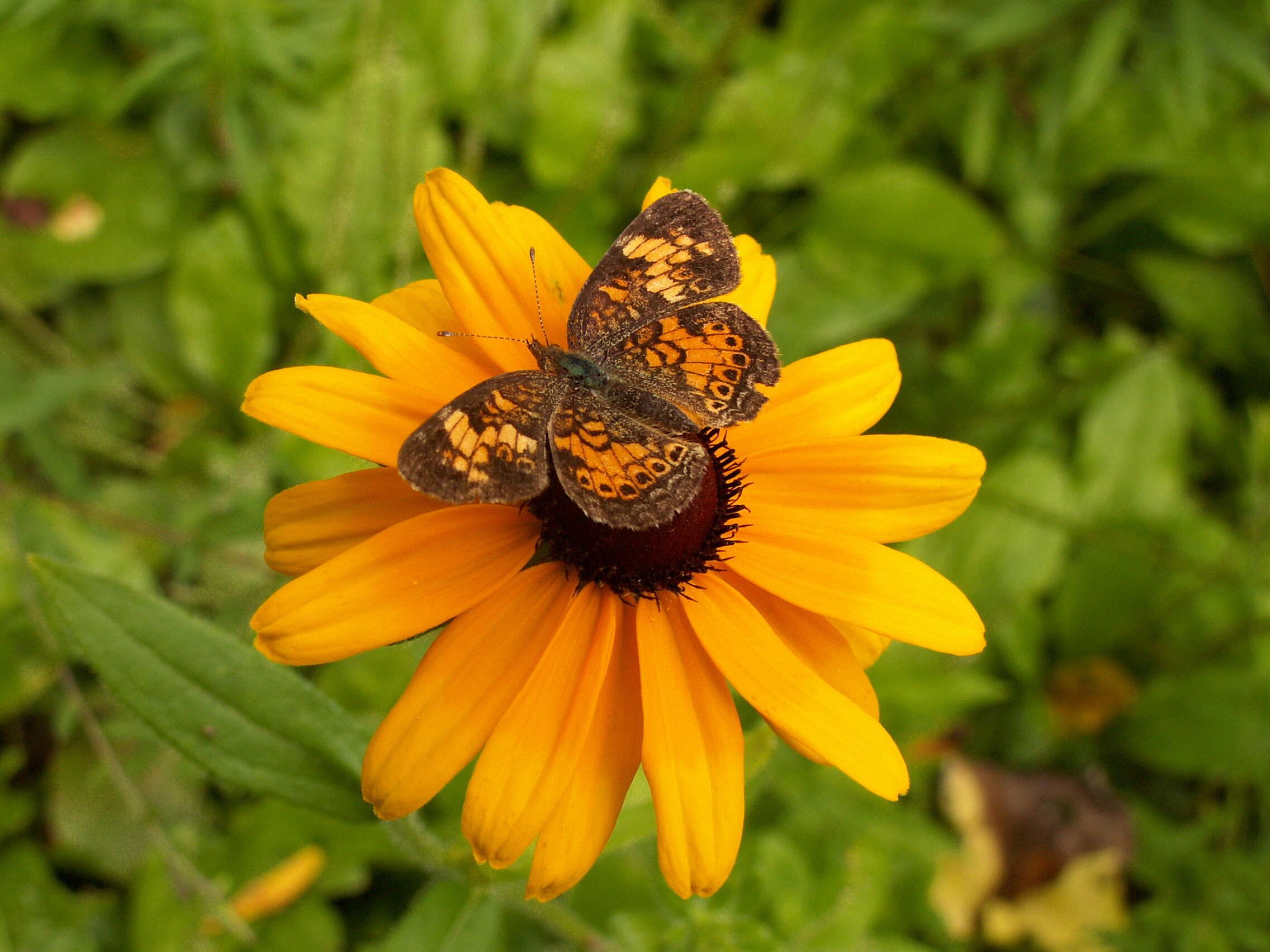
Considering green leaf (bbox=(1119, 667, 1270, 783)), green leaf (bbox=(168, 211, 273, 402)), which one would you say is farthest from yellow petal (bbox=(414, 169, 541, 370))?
green leaf (bbox=(1119, 667, 1270, 783))

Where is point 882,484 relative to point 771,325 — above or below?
above

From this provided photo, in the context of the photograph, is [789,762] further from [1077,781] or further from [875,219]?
[875,219]

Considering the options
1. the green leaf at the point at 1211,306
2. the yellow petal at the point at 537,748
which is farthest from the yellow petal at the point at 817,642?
the green leaf at the point at 1211,306

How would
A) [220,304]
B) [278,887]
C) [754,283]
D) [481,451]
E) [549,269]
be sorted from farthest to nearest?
[220,304]
[278,887]
[754,283]
[549,269]
[481,451]

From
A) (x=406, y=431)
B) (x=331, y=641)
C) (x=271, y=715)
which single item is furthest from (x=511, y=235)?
(x=271, y=715)

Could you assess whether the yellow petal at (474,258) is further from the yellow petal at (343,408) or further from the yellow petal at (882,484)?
the yellow petal at (882,484)

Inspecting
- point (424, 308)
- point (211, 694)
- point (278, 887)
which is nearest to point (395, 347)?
point (424, 308)

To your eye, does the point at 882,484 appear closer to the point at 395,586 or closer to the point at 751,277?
the point at 751,277
